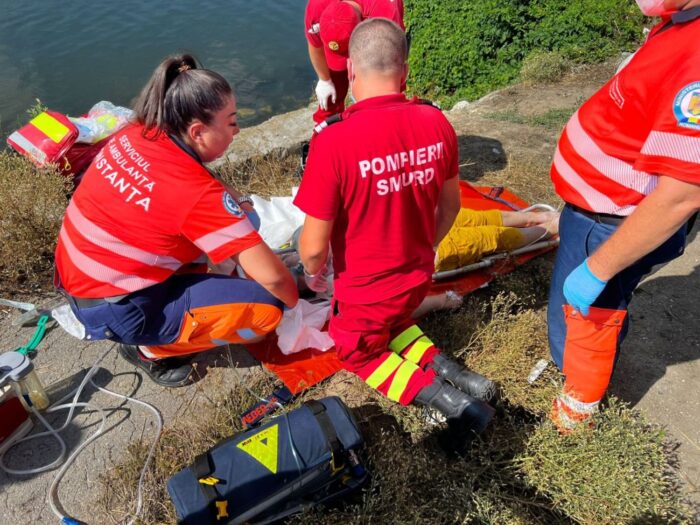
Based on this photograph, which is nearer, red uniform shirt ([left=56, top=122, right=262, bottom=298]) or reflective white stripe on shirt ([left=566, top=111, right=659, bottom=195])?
reflective white stripe on shirt ([left=566, top=111, right=659, bottom=195])

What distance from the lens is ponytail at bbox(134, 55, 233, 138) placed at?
2.28 metres

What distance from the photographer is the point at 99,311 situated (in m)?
2.54

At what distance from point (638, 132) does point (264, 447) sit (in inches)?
74.1

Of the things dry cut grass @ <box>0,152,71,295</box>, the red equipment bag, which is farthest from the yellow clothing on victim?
the red equipment bag

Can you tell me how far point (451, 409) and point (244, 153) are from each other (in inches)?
133

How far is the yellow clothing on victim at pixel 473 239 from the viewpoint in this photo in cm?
351

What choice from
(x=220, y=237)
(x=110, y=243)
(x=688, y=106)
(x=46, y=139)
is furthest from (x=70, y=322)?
(x=688, y=106)

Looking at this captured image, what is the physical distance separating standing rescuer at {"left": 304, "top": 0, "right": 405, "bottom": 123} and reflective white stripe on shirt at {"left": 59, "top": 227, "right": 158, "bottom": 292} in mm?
2218

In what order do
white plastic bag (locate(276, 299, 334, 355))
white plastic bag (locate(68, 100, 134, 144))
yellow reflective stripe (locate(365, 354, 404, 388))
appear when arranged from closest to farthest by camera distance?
yellow reflective stripe (locate(365, 354, 404, 388)), white plastic bag (locate(276, 299, 334, 355)), white plastic bag (locate(68, 100, 134, 144))

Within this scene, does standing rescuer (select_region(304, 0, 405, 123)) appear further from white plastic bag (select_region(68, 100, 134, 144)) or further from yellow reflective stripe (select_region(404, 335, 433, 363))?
yellow reflective stripe (select_region(404, 335, 433, 363))

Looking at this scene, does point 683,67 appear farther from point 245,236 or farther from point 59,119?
point 59,119

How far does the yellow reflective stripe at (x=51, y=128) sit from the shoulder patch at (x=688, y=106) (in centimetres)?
411

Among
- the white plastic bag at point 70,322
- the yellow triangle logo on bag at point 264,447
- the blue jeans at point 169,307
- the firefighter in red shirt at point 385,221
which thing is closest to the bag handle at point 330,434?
the yellow triangle logo on bag at point 264,447

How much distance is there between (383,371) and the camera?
2.64 m
